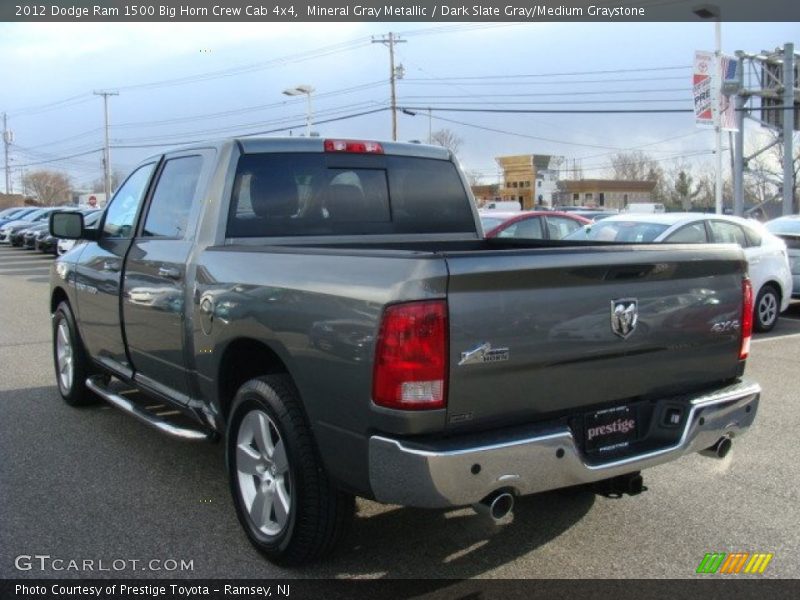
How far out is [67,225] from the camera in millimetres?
5754

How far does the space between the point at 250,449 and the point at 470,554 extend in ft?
3.88

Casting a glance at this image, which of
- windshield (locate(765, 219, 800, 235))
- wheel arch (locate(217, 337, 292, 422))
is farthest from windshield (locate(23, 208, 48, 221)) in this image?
wheel arch (locate(217, 337, 292, 422))

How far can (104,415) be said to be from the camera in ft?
20.5

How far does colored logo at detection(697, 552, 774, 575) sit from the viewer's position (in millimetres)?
3588

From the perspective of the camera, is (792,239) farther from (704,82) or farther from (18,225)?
(18,225)

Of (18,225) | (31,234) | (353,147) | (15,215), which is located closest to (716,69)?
(353,147)

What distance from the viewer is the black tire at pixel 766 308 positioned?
1046cm

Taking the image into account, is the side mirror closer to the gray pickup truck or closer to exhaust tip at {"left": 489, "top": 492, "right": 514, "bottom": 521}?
the gray pickup truck

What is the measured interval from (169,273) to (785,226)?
11.2m

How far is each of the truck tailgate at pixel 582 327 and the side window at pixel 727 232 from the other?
22.6 ft

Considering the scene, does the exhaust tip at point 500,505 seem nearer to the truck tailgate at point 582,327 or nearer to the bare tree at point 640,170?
the truck tailgate at point 582,327

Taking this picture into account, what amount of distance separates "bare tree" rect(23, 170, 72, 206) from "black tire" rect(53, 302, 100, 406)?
112 m

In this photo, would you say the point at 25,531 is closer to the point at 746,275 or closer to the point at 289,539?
the point at 289,539

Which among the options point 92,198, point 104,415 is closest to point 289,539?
point 104,415
